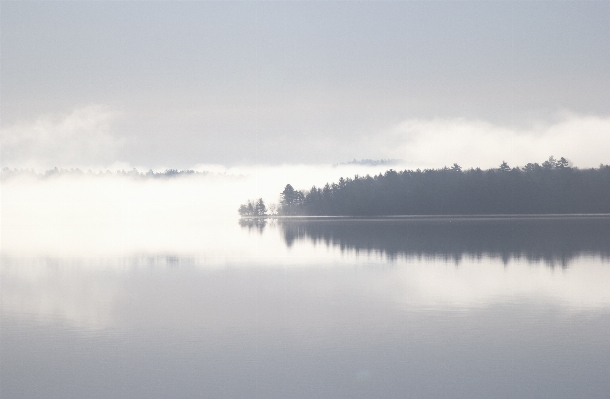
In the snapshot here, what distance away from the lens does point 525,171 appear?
539 ft

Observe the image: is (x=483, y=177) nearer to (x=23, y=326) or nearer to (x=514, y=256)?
(x=514, y=256)

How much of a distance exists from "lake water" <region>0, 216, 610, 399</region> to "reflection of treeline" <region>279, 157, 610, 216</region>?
124 m

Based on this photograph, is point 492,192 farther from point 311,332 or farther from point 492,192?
point 311,332

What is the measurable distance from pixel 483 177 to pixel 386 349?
150 metres

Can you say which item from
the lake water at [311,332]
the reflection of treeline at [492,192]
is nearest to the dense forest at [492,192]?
the reflection of treeline at [492,192]

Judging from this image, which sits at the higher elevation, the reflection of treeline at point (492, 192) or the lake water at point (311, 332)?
the reflection of treeline at point (492, 192)

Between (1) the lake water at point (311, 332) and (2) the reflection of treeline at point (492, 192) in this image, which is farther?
(2) the reflection of treeline at point (492, 192)

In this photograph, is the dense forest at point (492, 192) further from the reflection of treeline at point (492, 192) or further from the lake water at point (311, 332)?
the lake water at point (311, 332)

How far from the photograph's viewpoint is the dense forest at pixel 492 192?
5906 inches

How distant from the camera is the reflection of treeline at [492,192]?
150000 millimetres

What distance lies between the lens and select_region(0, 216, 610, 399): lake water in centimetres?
1298

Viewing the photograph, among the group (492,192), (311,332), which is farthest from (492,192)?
(311,332)

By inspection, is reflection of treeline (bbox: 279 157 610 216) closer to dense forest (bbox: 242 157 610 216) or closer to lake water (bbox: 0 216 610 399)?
dense forest (bbox: 242 157 610 216)

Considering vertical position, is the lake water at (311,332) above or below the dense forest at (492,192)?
below
